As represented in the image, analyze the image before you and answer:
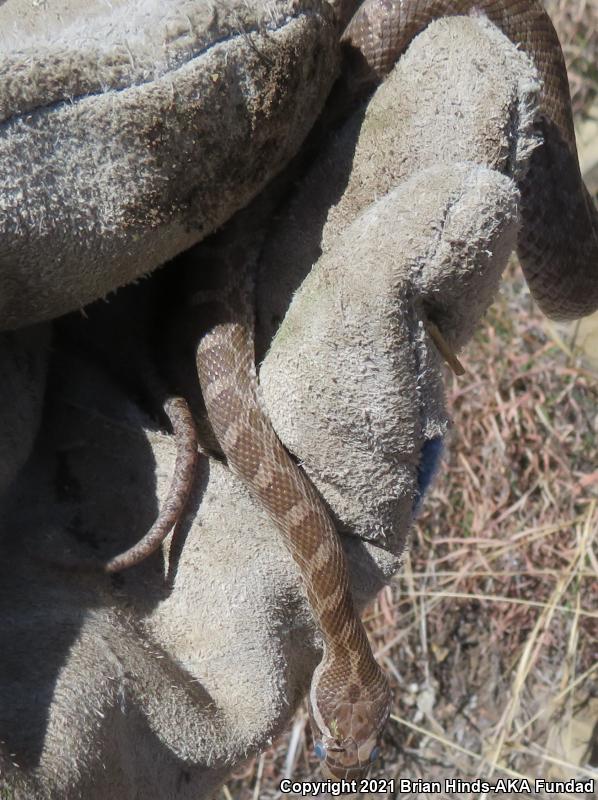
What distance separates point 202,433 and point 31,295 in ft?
2.62

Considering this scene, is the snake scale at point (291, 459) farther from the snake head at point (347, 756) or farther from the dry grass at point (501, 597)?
the dry grass at point (501, 597)

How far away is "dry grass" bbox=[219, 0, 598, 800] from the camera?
13.1ft

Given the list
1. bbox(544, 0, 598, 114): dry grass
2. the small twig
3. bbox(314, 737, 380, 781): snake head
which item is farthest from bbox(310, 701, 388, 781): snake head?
bbox(544, 0, 598, 114): dry grass

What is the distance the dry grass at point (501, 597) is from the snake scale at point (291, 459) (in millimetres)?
1520

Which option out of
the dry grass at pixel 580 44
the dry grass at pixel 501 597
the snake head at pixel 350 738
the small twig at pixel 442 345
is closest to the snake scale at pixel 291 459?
the snake head at pixel 350 738

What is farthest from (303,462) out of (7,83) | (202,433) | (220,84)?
(7,83)

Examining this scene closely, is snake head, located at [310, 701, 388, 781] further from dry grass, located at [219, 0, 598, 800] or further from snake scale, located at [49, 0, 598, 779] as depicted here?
dry grass, located at [219, 0, 598, 800]

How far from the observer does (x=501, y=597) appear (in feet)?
13.3

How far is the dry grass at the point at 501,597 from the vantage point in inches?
157

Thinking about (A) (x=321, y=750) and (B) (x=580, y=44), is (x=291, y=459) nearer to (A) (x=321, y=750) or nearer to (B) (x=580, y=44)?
(A) (x=321, y=750)

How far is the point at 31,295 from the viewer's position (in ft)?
6.00

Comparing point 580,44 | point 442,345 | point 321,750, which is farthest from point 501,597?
point 580,44

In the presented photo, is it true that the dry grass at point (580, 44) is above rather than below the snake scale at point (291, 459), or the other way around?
above

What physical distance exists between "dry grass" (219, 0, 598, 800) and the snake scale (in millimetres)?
1520
